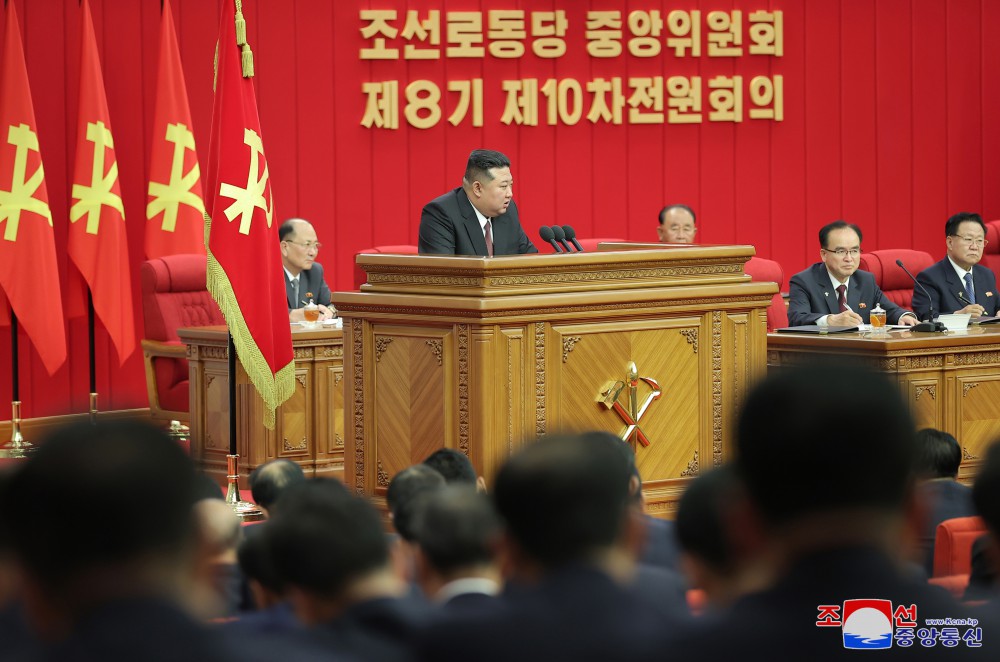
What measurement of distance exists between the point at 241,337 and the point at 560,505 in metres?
3.87

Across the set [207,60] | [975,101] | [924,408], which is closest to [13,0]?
[207,60]

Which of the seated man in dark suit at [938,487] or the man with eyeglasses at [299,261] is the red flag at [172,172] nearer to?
the man with eyeglasses at [299,261]

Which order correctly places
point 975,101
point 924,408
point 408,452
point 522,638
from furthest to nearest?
1. point 975,101
2. point 924,408
3. point 408,452
4. point 522,638

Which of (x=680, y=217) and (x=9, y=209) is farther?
(x=680, y=217)

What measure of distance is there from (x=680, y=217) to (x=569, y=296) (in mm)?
3501

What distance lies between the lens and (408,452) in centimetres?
483

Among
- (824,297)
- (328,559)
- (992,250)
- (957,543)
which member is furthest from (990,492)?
(992,250)

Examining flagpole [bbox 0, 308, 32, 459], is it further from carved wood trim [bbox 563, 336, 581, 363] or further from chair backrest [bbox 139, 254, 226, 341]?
carved wood trim [bbox 563, 336, 581, 363]

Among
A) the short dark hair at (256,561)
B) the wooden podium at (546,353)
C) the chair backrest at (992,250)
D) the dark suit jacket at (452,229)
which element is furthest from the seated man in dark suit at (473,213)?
the chair backrest at (992,250)

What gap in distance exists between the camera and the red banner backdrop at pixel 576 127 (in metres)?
7.77

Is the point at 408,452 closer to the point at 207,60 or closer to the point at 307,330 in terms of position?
the point at 307,330

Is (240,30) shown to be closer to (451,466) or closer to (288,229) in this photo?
(288,229)

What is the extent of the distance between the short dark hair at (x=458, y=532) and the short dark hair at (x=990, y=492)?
2.06 ft

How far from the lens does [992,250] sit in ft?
28.6
